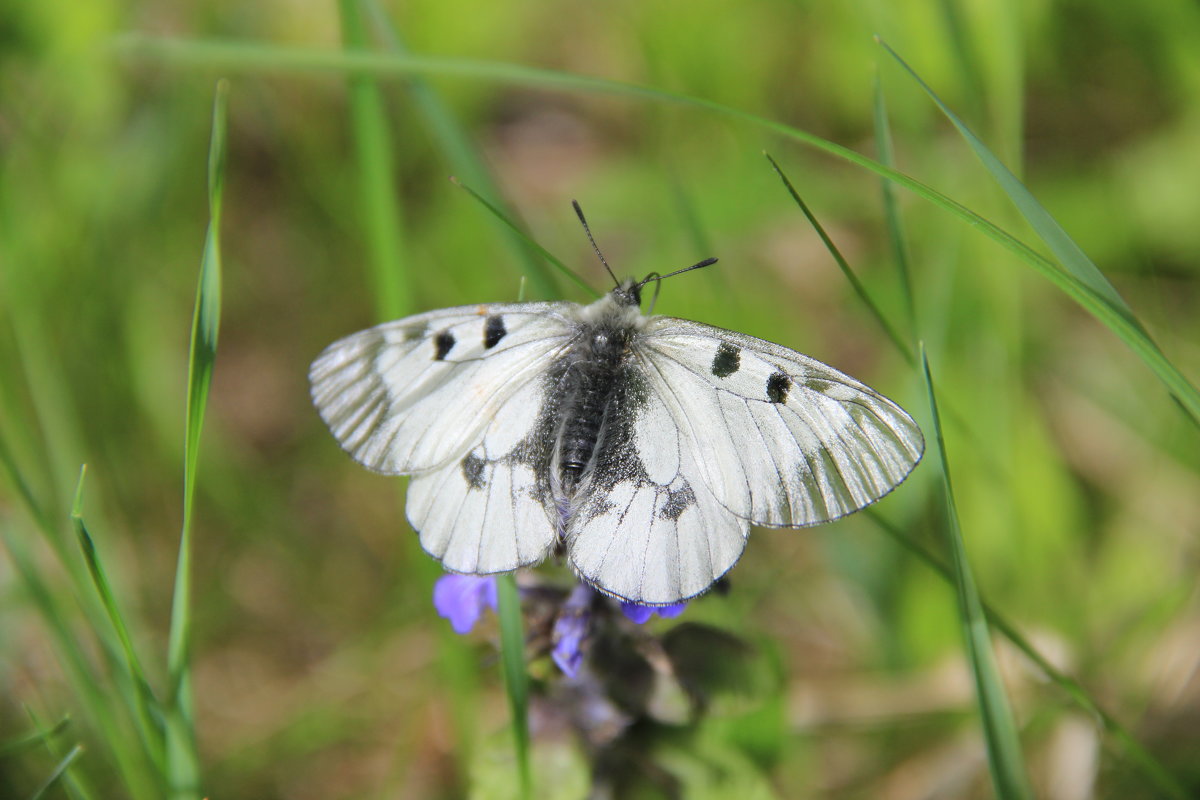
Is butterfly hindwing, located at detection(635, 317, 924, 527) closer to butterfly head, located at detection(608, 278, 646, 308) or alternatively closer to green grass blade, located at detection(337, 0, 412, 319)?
butterfly head, located at detection(608, 278, 646, 308)

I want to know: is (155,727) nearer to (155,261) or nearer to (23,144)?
(155,261)

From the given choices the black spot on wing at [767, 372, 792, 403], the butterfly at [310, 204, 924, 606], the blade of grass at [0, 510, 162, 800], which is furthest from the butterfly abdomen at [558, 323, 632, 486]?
the blade of grass at [0, 510, 162, 800]

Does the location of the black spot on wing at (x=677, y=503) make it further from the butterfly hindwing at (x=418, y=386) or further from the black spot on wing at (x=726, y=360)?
the butterfly hindwing at (x=418, y=386)

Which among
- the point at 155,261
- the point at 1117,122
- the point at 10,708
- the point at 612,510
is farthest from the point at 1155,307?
the point at 10,708

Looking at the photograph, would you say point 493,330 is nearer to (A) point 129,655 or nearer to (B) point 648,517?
(B) point 648,517

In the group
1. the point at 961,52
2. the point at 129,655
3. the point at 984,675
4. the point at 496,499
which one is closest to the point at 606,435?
the point at 496,499

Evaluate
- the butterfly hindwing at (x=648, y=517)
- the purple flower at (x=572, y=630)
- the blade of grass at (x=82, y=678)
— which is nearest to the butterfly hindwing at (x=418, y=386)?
the butterfly hindwing at (x=648, y=517)
